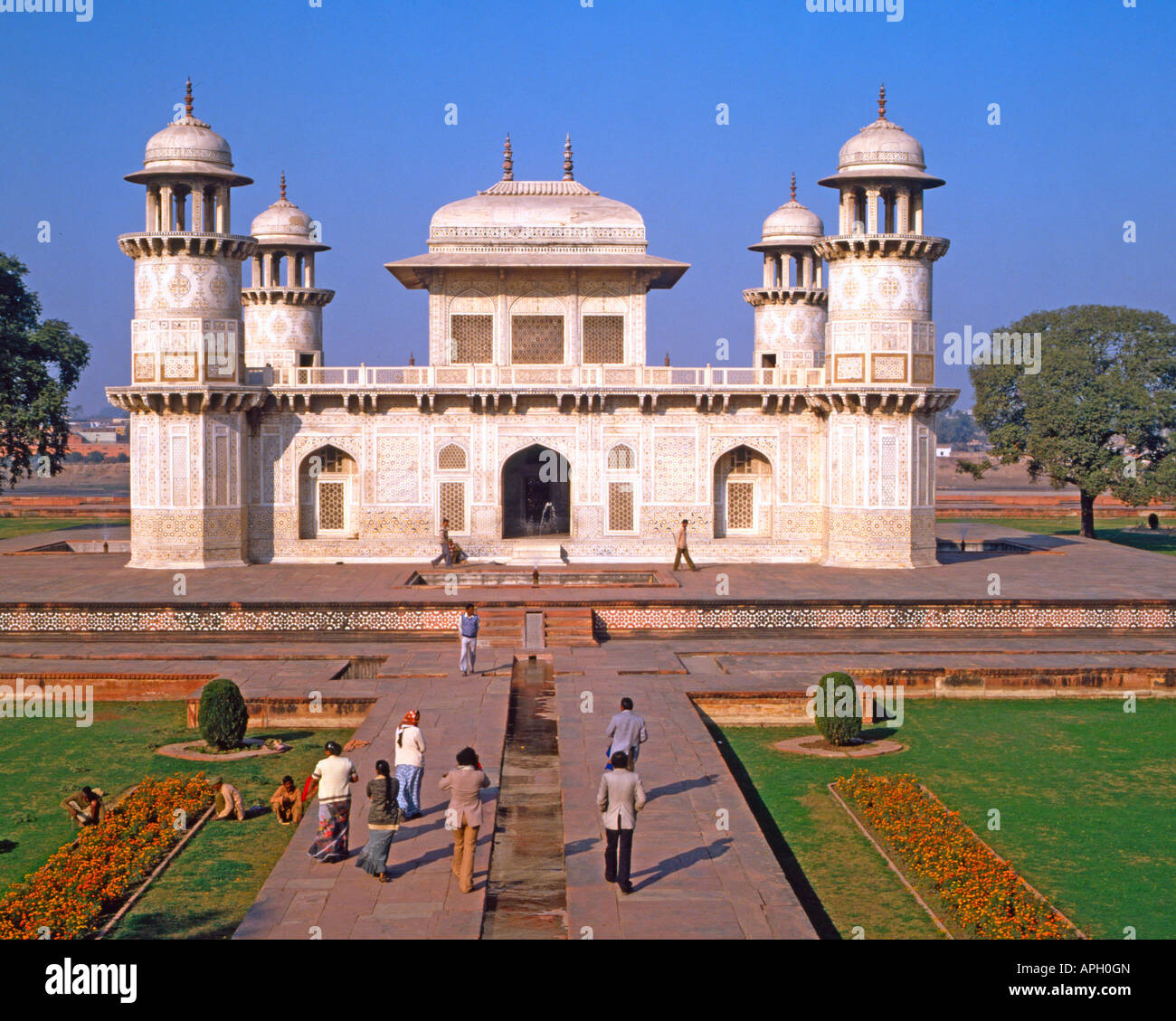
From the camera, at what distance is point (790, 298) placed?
39000 mm

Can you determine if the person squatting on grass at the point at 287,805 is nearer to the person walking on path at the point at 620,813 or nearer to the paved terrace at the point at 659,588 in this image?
the person walking on path at the point at 620,813

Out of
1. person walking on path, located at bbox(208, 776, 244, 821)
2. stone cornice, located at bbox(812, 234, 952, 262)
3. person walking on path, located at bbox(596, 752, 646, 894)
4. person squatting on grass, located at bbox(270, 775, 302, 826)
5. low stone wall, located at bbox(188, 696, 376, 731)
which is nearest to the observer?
person walking on path, located at bbox(596, 752, 646, 894)

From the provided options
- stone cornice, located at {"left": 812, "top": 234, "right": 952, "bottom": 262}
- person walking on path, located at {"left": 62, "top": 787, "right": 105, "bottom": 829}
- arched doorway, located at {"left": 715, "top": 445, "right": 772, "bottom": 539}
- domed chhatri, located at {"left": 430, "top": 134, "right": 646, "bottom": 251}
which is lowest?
person walking on path, located at {"left": 62, "top": 787, "right": 105, "bottom": 829}

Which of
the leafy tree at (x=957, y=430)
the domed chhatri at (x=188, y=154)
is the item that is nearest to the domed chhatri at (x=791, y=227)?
the domed chhatri at (x=188, y=154)

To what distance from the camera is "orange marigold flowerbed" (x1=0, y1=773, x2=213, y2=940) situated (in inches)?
392

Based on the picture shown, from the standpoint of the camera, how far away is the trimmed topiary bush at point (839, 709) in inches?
625

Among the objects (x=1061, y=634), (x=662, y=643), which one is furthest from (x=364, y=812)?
(x=1061, y=634)

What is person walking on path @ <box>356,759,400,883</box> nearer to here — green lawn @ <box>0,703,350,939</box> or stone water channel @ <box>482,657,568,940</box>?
stone water channel @ <box>482,657,568,940</box>

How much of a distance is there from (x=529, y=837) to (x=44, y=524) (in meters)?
39.2

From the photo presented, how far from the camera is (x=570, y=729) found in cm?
1577

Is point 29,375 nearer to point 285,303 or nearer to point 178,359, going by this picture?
point 285,303

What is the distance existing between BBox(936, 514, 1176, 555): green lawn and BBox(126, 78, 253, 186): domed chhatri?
23.2 metres

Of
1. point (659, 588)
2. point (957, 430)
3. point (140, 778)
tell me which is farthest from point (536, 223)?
point (957, 430)

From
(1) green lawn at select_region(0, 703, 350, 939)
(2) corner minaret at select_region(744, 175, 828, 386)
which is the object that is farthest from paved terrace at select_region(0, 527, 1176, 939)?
(2) corner minaret at select_region(744, 175, 828, 386)
